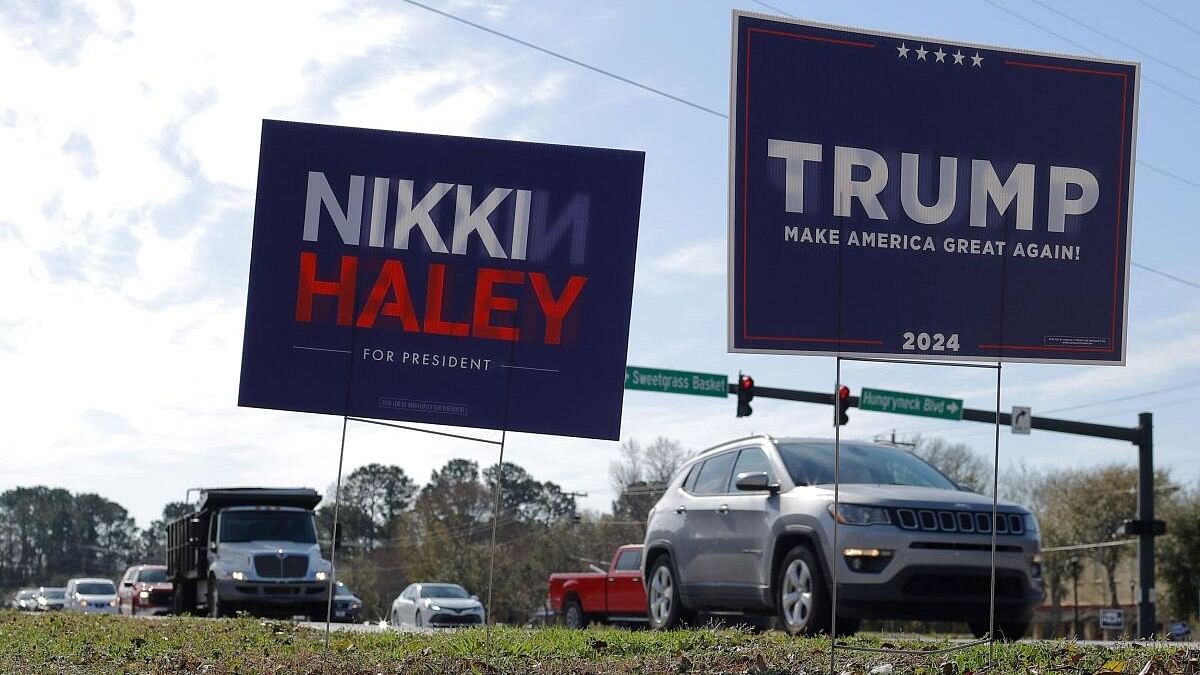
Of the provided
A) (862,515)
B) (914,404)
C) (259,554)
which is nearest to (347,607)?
(259,554)

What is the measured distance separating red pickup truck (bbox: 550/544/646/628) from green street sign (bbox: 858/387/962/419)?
39.2ft

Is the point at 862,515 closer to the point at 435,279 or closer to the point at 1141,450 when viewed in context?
the point at 435,279

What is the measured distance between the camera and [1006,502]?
12.4 metres

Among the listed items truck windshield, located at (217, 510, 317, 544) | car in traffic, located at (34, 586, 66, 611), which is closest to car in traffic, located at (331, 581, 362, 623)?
truck windshield, located at (217, 510, 317, 544)

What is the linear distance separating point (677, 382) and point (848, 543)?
67.6 feet

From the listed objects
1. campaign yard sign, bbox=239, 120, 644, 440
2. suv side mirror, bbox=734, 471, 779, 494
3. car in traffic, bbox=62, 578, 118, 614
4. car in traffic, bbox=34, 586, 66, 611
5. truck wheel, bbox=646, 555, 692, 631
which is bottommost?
car in traffic, bbox=34, 586, 66, 611

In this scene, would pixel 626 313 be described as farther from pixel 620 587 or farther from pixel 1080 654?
pixel 620 587

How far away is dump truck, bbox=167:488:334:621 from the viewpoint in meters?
26.7

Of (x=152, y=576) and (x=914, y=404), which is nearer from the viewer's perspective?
(x=914, y=404)

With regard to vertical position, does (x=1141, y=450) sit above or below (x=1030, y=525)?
above

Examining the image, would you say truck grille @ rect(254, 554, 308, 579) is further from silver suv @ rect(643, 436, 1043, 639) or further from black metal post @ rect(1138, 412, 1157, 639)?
black metal post @ rect(1138, 412, 1157, 639)

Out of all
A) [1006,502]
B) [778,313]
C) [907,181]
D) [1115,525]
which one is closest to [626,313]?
[778,313]

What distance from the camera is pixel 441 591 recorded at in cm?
3184

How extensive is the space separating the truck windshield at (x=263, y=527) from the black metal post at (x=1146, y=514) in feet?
53.9
